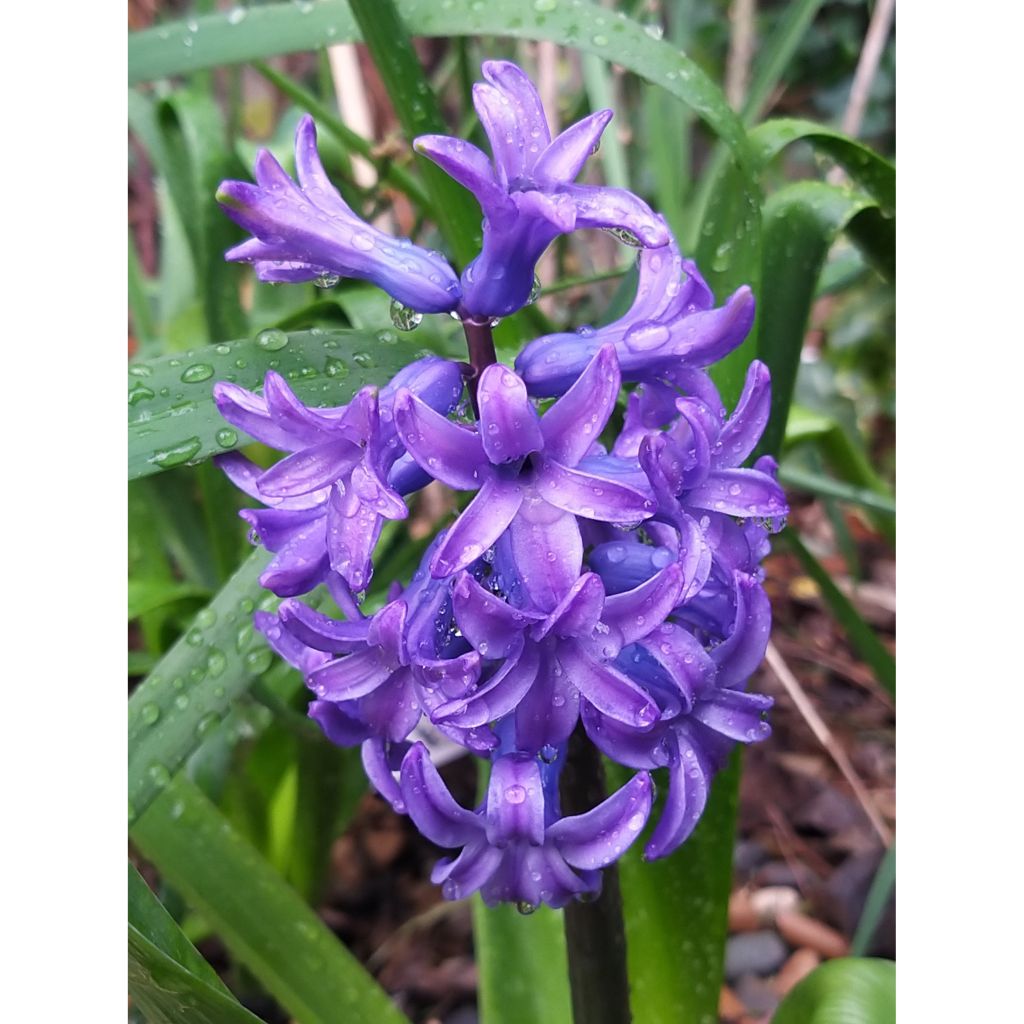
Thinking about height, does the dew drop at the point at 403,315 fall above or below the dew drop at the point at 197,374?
above

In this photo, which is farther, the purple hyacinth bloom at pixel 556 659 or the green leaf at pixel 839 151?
the green leaf at pixel 839 151

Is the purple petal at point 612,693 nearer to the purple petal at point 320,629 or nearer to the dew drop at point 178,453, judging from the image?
the purple petal at point 320,629

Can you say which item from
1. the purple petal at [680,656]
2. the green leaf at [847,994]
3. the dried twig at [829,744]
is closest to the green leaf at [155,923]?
the purple petal at [680,656]

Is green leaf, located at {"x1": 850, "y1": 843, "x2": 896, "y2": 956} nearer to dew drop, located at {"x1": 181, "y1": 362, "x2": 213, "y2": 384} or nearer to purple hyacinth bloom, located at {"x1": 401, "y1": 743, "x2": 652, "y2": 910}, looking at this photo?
purple hyacinth bloom, located at {"x1": 401, "y1": 743, "x2": 652, "y2": 910}

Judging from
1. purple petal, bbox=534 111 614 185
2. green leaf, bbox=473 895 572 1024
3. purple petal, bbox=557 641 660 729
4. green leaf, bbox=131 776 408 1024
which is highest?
purple petal, bbox=534 111 614 185

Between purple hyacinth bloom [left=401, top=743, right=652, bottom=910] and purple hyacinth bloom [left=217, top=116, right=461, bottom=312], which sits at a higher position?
purple hyacinth bloom [left=217, top=116, right=461, bottom=312]

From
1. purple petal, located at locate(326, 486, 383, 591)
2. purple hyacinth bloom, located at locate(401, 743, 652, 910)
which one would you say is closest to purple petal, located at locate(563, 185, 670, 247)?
purple petal, located at locate(326, 486, 383, 591)

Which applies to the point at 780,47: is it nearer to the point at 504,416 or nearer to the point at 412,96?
the point at 412,96

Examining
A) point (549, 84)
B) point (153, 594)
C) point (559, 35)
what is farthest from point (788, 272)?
point (549, 84)
